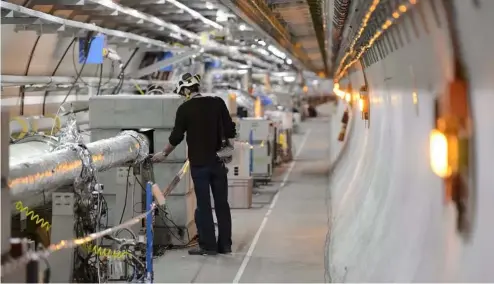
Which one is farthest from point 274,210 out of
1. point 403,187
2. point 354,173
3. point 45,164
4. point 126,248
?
point 45,164

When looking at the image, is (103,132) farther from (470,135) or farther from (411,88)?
(470,135)

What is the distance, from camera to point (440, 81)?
11.1 feet

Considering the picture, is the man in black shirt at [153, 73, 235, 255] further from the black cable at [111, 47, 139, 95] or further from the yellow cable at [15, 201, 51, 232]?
the black cable at [111, 47, 139, 95]

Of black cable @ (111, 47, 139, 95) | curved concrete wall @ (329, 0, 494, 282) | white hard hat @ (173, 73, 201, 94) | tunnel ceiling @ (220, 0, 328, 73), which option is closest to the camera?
curved concrete wall @ (329, 0, 494, 282)

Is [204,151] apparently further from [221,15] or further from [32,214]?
[221,15]

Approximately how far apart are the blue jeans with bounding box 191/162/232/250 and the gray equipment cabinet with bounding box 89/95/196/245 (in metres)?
0.45

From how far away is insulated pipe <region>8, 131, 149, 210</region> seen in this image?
3.58 m

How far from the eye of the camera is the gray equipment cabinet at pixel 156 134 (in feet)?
22.4

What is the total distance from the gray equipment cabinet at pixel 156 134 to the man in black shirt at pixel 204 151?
1.26 feet

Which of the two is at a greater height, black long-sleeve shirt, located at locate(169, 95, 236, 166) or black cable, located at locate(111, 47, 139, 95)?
black cable, located at locate(111, 47, 139, 95)

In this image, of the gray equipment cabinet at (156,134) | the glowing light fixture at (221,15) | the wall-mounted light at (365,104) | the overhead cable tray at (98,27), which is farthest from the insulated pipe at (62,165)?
the glowing light fixture at (221,15)

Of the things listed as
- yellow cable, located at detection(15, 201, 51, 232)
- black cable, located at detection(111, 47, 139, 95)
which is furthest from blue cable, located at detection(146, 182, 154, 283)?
black cable, located at detection(111, 47, 139, 95)

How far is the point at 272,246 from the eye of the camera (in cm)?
732

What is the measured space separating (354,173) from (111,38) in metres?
3.81
